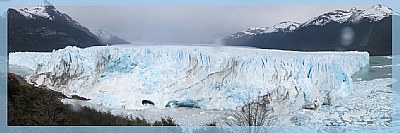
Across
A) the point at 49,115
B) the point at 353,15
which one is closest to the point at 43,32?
the point at 49,115

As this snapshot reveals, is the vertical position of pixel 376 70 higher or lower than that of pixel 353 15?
lower

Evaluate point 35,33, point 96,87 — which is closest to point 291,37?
point 96,87

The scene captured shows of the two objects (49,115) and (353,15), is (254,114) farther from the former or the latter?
→ (49,115)

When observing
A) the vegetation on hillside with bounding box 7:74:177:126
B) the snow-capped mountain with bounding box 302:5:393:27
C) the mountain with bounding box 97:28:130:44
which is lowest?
the vegetation on hillside with bounding box 7:74:177:126

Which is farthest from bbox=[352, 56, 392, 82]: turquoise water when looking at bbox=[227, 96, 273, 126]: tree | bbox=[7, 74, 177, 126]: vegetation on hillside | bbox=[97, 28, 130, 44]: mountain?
bbox=[97, 28, 130, 44]: mountain

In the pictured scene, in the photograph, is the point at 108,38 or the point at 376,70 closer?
the point at 376,70

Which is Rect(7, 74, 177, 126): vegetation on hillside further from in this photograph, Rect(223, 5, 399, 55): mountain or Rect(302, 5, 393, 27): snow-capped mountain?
Rect(302, 5, 393, 27): snow-capped mountain
